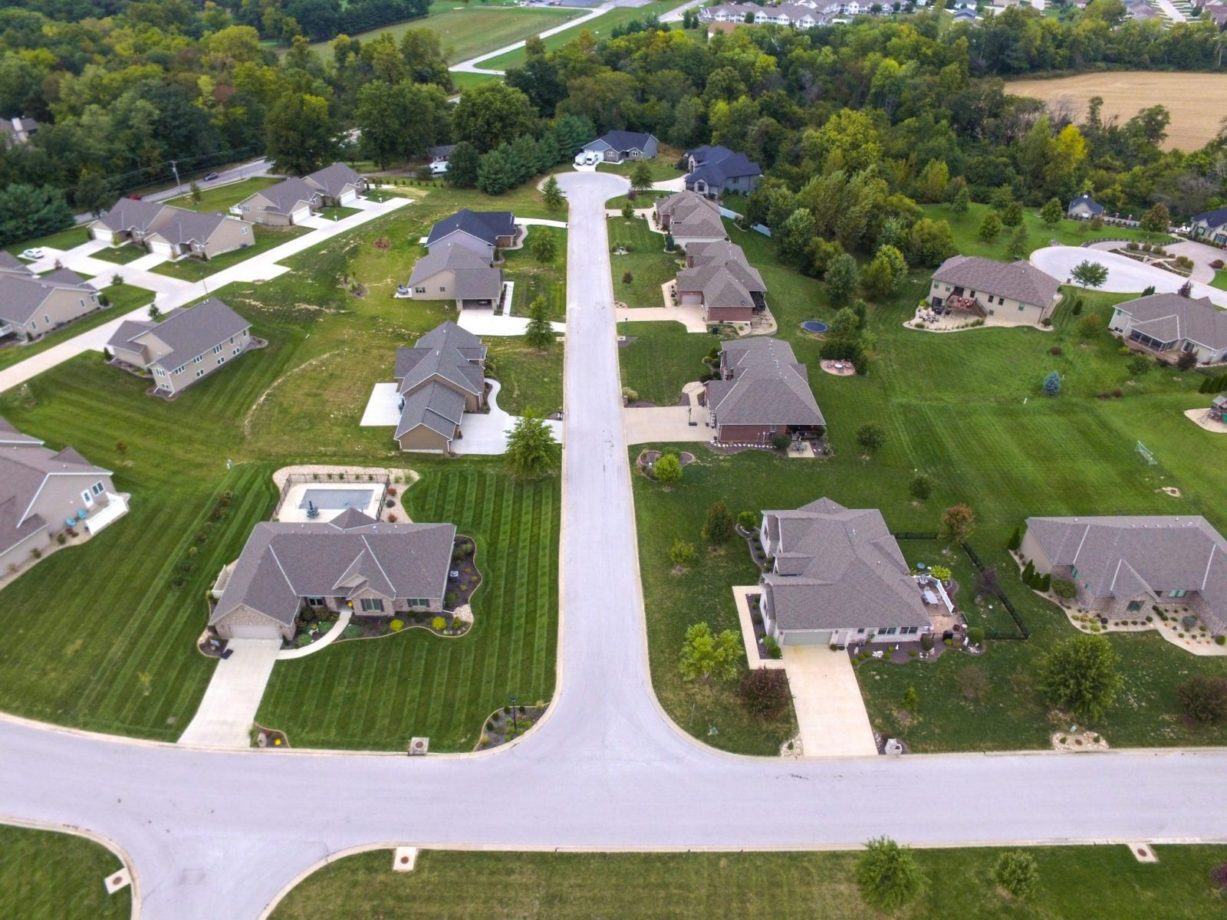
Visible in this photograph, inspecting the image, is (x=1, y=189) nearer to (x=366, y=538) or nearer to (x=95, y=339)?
(x=95, y=339)

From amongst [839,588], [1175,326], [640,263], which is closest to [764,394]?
[839,588]

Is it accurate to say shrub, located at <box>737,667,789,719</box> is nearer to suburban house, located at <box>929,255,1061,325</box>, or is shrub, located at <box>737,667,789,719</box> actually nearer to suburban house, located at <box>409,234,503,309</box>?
suburban house, located at <box>409,234,503,309</box>

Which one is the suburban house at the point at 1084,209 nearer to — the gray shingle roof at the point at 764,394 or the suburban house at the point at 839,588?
the gray shingle roof at the point at 764,394

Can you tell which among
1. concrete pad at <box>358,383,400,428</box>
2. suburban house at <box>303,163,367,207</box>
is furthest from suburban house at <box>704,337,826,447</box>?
suburban house at <box>303,163,367,207</box>

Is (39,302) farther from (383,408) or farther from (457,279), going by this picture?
(457,279)

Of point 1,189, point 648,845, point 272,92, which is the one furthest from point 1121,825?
point 272,92
